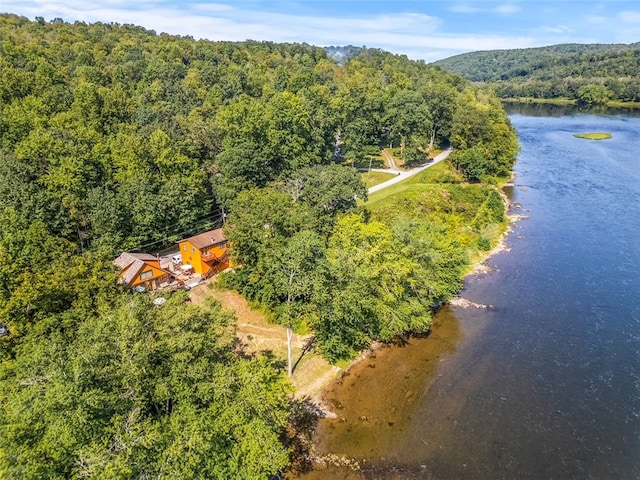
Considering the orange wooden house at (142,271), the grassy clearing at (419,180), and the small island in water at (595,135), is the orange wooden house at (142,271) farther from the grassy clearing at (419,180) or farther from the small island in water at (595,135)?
the small island in water at (595,135)

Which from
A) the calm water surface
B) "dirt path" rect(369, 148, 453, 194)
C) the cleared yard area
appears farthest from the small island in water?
the cleared yard area

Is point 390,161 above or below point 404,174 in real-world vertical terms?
above

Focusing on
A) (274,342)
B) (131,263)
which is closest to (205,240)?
(131,263)

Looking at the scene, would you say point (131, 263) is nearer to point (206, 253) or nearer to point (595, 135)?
point (206, 253)

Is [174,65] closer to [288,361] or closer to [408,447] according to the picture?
[288,361]

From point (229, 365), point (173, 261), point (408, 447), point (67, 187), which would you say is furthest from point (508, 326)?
point (67, 187)
